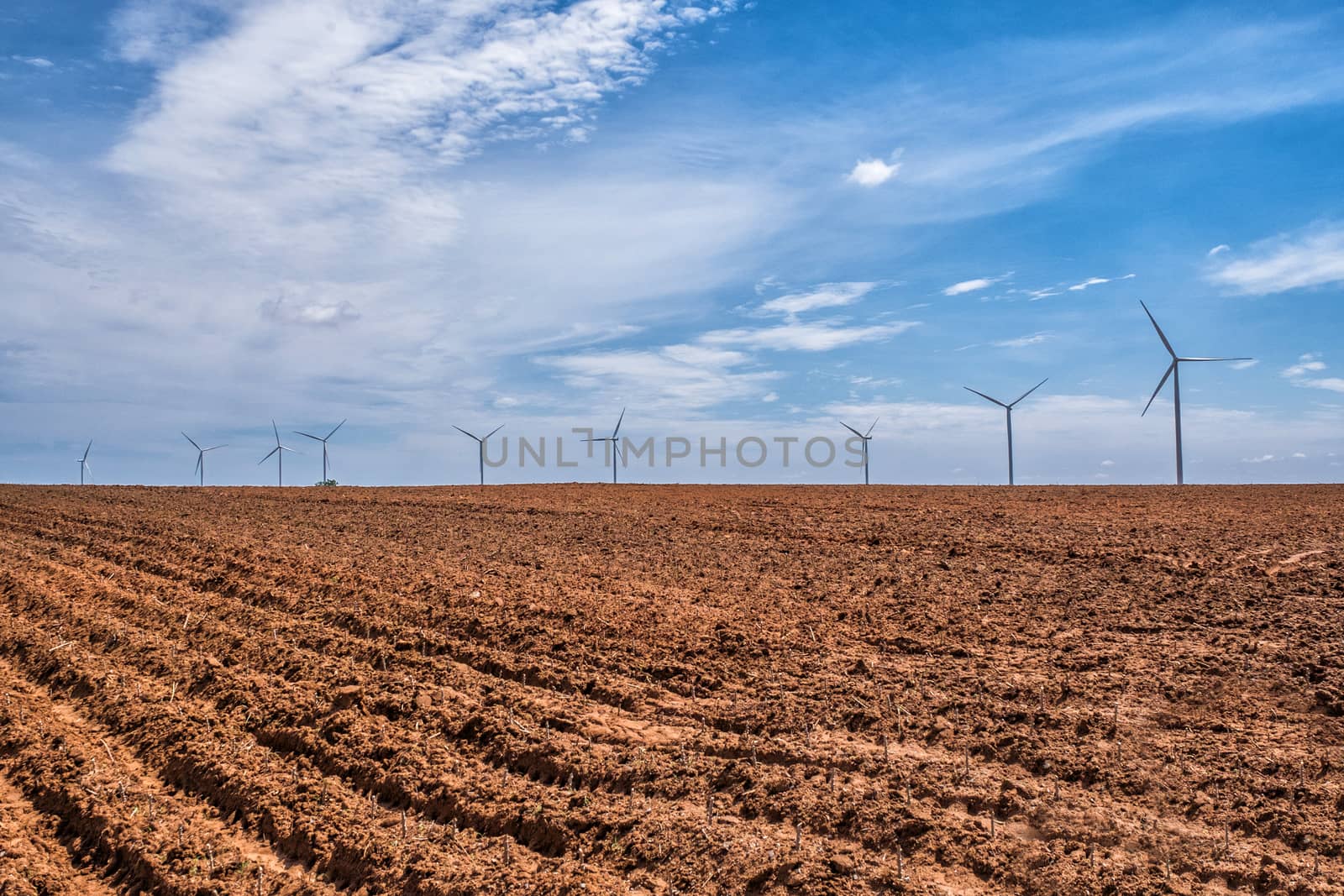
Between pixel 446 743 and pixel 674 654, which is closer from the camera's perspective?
pixel 446 743

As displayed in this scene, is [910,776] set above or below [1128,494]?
below

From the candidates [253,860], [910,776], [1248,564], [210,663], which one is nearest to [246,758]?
[253,860]

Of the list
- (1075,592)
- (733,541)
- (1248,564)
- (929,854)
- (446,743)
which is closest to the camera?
(929,854)

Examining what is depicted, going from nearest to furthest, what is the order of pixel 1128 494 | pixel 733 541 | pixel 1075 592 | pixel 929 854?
pixel 929 854 < pixel 1075 592 < pixel 733 541 < pixel 1128 494

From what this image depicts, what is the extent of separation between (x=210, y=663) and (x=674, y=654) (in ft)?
19.4

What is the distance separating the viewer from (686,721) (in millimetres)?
9156

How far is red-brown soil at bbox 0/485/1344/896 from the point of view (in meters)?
7.04

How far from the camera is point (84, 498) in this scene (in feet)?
101

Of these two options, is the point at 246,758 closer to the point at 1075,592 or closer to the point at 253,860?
the point at 253,860

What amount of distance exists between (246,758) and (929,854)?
661cm

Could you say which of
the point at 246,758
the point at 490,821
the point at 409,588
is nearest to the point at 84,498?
the point at 409,588

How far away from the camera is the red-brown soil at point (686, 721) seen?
7039mm

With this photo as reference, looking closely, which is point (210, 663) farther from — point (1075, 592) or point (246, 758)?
point (1075, 592)

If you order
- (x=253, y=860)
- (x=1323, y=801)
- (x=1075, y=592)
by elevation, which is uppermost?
(x=1075, y=592)
